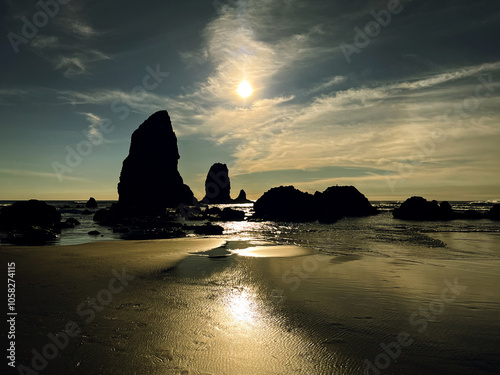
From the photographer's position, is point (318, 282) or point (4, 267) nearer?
point (318, 282)

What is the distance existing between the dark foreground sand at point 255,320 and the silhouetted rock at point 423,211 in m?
47.9

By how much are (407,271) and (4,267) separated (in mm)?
16170

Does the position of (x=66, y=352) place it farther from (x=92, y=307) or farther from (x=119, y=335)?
(x=92, y=307)

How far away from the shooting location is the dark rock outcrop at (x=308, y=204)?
62875 millimetres

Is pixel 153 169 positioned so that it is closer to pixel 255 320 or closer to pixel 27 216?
pixel 27 216

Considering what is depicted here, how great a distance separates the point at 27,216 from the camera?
32.7 metres

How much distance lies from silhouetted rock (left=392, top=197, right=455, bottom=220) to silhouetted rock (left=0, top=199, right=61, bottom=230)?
60.4 metres

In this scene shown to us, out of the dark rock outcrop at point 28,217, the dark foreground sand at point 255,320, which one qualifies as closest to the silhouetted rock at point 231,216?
the dark rock outcrop at point 28,217

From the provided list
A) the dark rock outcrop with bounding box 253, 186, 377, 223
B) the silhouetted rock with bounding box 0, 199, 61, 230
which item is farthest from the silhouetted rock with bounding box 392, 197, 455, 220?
the silhouetted rock with bounding box 0, 199, 61, 230

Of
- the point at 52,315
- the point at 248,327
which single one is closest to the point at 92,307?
the point at 52,315

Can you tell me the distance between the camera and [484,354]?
4.74 m

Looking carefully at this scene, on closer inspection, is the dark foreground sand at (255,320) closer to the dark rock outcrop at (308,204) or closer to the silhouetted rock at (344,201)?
the dark rock outcrop at (308,204)

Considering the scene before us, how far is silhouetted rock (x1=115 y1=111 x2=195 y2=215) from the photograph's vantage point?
94938mm

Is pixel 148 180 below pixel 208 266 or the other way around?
the other way around
